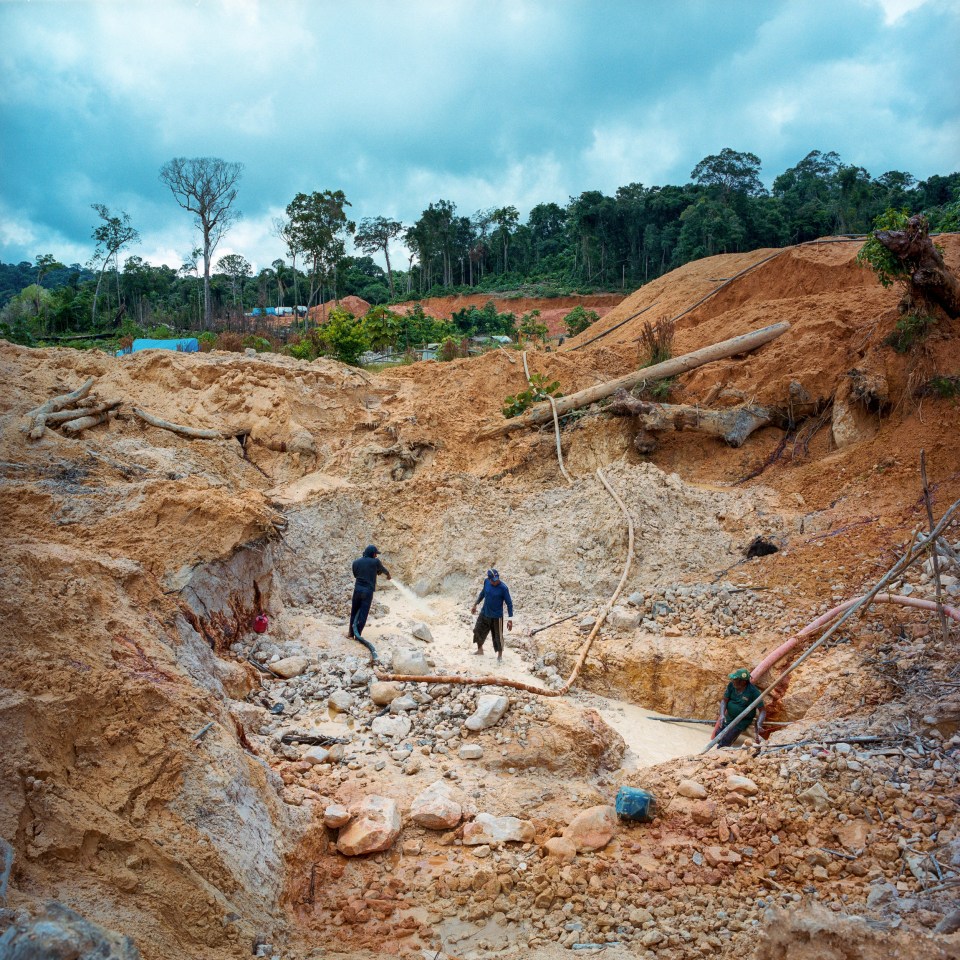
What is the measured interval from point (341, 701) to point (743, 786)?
2.99m

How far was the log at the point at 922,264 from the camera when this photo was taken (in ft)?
27.1

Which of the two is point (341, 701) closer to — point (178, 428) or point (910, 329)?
point (178, 428)

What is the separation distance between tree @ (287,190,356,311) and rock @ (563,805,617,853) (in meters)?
24.5

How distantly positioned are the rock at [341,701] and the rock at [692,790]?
2.56 m

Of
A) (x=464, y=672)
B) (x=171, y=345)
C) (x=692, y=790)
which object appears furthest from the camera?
(x=171, y=345)

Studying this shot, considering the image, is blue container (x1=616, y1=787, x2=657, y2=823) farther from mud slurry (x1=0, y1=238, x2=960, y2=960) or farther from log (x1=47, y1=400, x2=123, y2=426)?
log (x1=47, y1=400, x2=123, y2=426)

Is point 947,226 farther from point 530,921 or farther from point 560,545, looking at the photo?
point 530,921

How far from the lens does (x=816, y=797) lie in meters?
3.65

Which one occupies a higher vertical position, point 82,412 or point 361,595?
point 82,412

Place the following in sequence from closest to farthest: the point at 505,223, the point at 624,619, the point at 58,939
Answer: the point at 58,939, the point at 624,619, the point at 505,223

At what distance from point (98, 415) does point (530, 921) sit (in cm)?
953

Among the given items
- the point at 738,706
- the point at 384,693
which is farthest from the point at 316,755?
the point at 738,706

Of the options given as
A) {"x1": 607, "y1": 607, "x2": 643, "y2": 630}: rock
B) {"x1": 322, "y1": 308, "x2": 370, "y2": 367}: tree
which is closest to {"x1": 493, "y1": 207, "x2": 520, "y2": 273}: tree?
{"x1": 322, "y1": 308, "x2": 370, "y2": 367}: tree

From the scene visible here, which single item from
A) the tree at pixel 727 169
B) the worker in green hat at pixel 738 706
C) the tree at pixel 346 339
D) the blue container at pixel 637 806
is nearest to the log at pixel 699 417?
the worker in green hat at pixel 738 706
